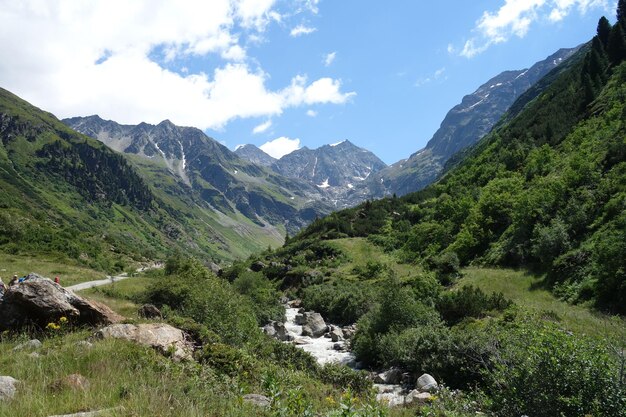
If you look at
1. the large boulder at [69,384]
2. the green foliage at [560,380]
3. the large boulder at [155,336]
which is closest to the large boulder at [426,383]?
the green foliage at [560,380]

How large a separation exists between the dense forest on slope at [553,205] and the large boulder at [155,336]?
21857mm

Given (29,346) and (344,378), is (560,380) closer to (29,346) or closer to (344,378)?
(344,378)

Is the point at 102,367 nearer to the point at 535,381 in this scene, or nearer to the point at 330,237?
the point at 535,381

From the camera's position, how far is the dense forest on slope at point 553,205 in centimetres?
2705

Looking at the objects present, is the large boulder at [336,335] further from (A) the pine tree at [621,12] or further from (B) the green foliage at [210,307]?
(A) the pine tree at [621,12]

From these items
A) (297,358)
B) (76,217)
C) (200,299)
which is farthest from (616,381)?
(76,217)

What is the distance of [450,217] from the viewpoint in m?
60.4

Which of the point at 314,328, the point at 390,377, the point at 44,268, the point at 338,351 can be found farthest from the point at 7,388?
the point at 44,268

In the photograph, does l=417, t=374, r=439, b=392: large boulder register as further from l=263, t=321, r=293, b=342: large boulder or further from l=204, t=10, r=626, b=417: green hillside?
l=263, t=321, r=293, b=342: large boulder

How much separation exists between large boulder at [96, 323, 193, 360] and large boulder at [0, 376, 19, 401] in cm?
413

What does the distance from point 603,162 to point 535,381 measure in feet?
118

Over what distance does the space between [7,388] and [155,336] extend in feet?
19.5

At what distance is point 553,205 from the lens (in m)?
36.9

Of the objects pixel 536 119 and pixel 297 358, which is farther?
pixel 536 119
